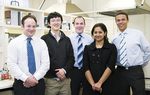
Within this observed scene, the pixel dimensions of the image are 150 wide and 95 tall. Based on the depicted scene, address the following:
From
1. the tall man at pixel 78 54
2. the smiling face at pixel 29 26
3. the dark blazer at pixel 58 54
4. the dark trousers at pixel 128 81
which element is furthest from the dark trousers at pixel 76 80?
the smiling face at pixel 29 26

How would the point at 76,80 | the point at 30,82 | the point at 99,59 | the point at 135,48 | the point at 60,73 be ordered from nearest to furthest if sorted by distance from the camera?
Result: 1. the point at 30,82
2. the point at 60,73
3. the point at 99,59
4. the point at 135,48
5. the point at 76,80

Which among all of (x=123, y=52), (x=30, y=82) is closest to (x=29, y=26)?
(x=30, y=82)

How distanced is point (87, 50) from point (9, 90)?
3.35 ft

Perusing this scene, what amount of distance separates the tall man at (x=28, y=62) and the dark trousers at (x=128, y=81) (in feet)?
2.93

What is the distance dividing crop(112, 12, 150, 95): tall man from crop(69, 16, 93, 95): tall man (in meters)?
0.45

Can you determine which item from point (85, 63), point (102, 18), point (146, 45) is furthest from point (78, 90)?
point (102, 18)

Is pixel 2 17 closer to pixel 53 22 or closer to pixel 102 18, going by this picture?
pixel 53 22

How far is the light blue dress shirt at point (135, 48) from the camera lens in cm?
306

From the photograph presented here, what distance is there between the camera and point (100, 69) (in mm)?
2967

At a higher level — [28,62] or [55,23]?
[55,23]

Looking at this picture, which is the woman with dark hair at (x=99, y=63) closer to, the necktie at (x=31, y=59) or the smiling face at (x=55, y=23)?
the smiling face at (x=55, y=23)

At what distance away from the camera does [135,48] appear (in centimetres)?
307

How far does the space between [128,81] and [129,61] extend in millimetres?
245

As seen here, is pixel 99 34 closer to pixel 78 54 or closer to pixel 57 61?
pixel 78 54
